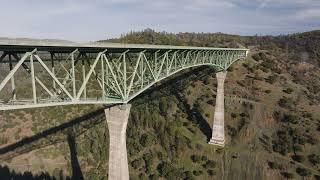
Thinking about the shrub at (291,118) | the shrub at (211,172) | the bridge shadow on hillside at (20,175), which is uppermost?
the shrub at (291,118)

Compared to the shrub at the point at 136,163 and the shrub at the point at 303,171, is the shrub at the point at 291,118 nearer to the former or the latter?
the shrub at the point at 303,171

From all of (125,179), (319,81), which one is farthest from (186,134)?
(319,81)

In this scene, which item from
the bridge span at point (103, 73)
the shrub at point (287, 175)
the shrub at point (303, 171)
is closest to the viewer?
the bridge span at point (103, 73)

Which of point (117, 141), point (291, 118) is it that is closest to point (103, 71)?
point (117, 141)

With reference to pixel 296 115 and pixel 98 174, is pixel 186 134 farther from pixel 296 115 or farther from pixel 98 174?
pixel 296 115

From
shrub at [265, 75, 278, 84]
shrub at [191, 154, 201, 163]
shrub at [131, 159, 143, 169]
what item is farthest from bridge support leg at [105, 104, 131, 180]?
shrub at [265, 75, 278, 84]

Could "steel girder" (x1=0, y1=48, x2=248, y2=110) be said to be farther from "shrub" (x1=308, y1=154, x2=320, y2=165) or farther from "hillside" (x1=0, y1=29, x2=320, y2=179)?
"shrub" (x1=308, y1=154, x2=320, y2=165)

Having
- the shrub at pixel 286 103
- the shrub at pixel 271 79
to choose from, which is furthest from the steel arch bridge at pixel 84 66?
the shrub at pixel 271 79
